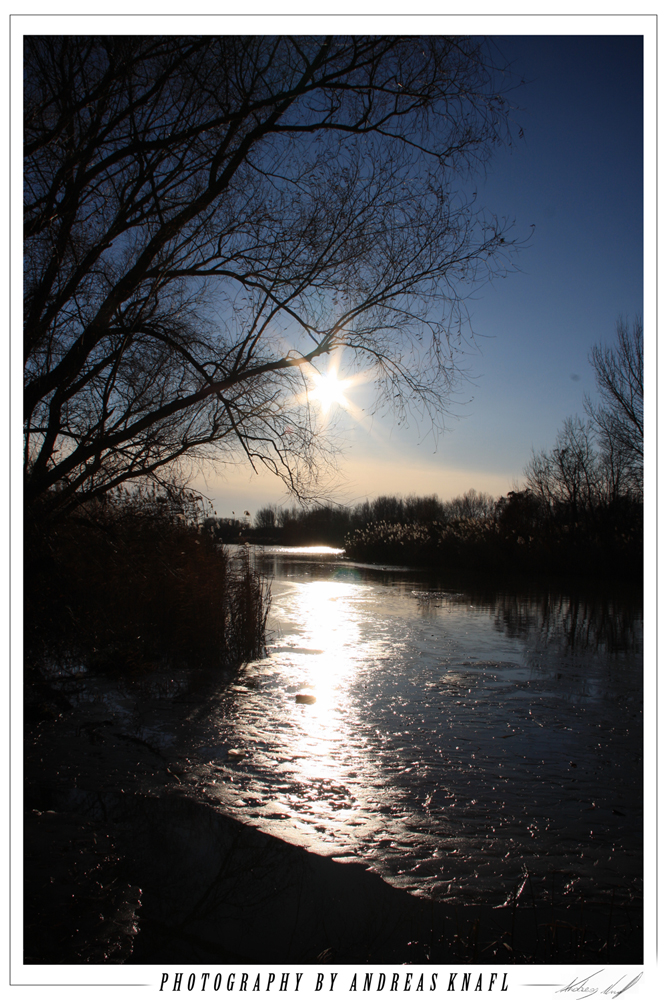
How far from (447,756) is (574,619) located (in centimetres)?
622

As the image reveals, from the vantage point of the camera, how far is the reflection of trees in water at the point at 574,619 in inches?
276

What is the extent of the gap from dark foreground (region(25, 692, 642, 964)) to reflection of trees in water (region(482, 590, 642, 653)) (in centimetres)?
507

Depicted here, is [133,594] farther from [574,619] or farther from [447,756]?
[574,619]

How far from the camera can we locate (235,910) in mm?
1964

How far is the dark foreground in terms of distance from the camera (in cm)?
177
